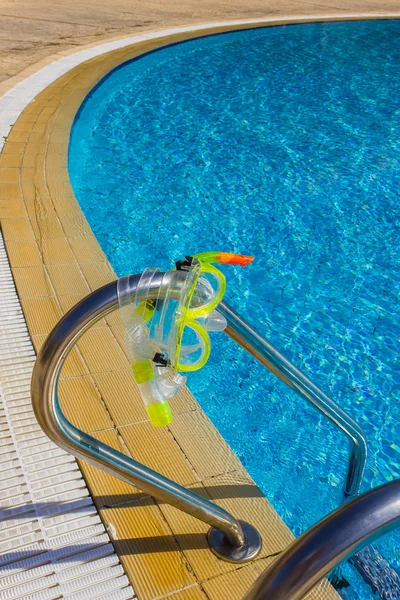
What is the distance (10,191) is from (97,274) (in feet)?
5.44

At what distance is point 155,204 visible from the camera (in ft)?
19.1

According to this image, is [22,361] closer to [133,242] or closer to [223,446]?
[223,446]

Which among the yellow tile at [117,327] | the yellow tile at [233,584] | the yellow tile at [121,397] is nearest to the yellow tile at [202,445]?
the yellow tile at [121,397]

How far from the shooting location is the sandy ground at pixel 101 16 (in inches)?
395

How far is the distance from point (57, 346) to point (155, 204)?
443 centimetres

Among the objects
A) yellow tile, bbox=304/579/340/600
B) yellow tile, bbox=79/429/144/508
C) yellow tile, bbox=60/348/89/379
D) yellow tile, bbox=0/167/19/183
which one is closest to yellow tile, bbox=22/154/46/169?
yellow tile, bbox=0/167/19/183

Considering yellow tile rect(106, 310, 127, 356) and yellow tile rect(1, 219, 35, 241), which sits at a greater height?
yellow tile rect(1, 219, 35, 241)

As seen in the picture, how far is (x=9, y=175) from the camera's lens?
5340 mm

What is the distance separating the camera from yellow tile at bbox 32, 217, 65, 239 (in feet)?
14.3

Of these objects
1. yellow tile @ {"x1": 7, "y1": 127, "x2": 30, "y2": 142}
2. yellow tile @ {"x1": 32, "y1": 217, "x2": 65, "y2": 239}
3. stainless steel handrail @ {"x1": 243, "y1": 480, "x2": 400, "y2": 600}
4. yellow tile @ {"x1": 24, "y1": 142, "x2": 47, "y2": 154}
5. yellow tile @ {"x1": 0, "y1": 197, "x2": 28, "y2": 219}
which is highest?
stainless steel handrail @ {"x1": 243, "y1": 480, "x2": 400, "y2": 600}

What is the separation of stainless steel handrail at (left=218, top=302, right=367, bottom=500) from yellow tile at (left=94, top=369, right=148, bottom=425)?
3.22 feet

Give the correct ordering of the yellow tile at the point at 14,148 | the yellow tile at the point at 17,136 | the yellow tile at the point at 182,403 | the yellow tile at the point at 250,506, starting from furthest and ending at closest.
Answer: the yellow tile at the point at 17,136
the yellow tile at the point at 14,148
the yellow tile at the point at 182,403
the yellow tile at the point at 250,506

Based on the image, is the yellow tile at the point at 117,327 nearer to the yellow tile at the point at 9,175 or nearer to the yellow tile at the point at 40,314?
the yellow tile at the point at 40,314

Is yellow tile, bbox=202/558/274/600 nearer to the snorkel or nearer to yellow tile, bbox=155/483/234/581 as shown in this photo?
yellow tile, bbox=155/483/234/581
